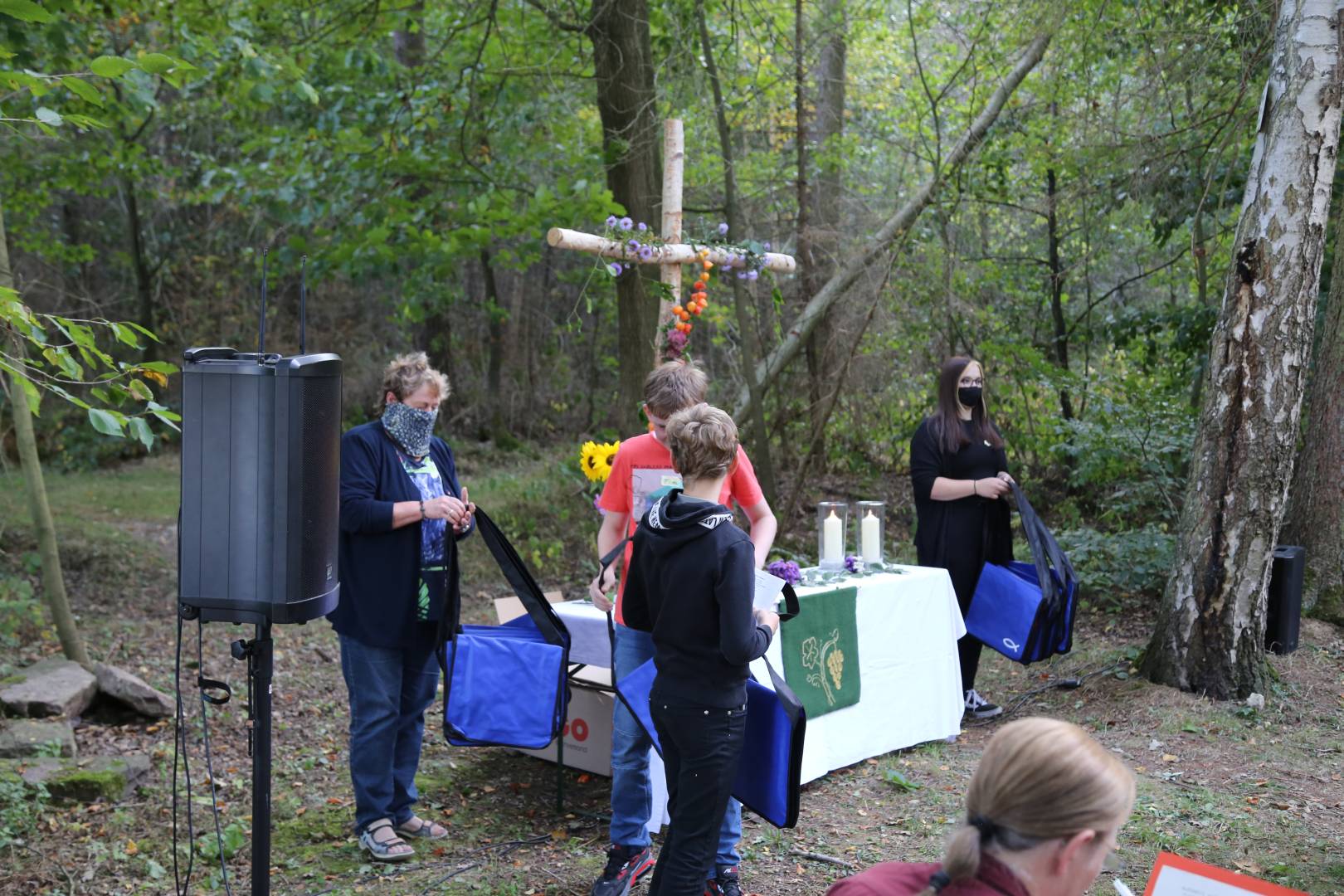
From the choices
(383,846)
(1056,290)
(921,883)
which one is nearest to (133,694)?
(383,846)

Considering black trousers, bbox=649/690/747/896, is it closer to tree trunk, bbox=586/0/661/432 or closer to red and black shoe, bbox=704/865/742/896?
red and black shoe, bbox=704/865/742/896

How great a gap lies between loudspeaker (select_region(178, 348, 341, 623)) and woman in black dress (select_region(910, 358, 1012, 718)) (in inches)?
123

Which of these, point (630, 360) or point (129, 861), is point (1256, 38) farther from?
point (129, 861)

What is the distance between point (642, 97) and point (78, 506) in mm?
7825

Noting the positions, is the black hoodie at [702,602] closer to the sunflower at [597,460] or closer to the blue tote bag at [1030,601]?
the sunflower at [597,460]

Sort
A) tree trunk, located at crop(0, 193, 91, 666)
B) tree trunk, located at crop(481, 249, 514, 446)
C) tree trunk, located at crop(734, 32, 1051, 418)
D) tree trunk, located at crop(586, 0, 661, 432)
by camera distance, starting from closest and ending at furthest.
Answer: tree trunk, located at crop(0, 193, 91, 666) → tree trunk, located at crop(586, 0, 661, 432) → tree trunk, located at crop(734, 32, 1051, 418) → tree trunk, located at crop(481, 249, 514, 446)

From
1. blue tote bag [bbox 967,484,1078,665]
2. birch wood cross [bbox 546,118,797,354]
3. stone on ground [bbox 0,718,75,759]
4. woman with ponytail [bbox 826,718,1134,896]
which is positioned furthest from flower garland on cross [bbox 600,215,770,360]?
woman with ponytail [bbox 826,718,1134,896]

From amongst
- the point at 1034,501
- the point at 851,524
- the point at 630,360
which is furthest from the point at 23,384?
the point at 1034,501

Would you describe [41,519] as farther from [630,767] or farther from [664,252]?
[630,767]

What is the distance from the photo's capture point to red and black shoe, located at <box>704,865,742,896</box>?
3381mm

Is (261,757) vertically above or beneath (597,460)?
beneath

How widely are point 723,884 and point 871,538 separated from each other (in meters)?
2.08

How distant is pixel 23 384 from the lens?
3131 mm

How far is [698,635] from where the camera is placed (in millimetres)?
2895
